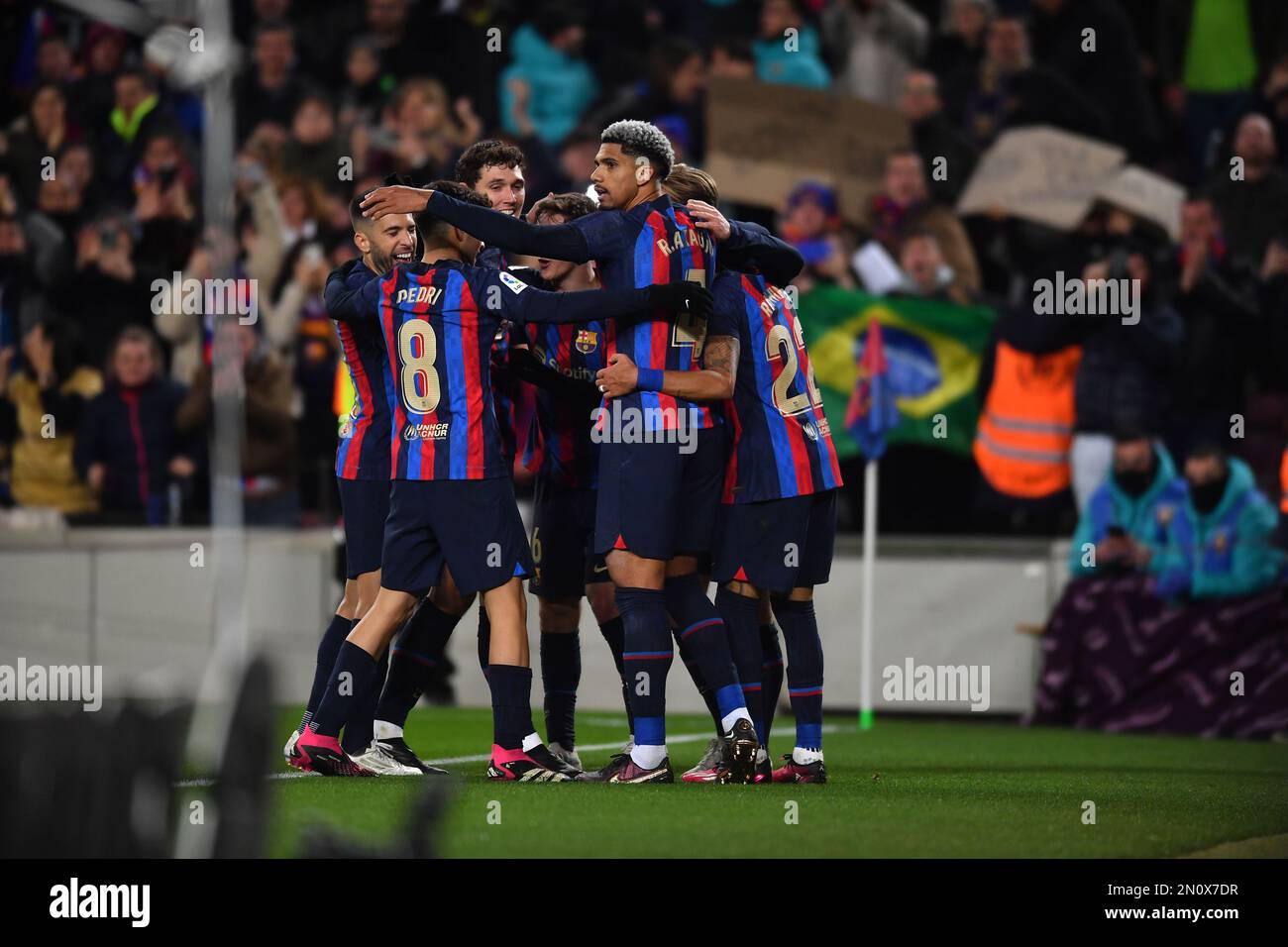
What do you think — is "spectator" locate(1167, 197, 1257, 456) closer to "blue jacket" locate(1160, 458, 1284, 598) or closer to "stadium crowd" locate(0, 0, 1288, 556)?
"stadium crowd" locate(0, 0, 1288, 556)

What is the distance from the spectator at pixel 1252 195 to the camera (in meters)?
11.8

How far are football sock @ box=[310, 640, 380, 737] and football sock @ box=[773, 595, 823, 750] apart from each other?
4.64ft

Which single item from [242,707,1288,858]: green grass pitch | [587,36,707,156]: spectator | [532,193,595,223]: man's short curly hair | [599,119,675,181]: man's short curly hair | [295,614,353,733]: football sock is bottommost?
[242,707,1288,858]: green grass pitch

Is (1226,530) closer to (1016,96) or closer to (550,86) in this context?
(1016,96)

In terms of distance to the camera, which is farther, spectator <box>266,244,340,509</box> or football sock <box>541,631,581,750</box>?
spectator <box>266,244,340,509</box>

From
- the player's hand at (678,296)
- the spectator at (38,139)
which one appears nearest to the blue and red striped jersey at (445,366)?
the player's hand at (678,296)

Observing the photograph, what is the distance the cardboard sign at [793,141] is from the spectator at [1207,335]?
80.6 inches

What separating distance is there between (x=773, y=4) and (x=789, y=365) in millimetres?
6742

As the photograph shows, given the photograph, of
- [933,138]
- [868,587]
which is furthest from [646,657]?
[933,138]

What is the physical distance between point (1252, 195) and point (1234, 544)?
88.7 inches

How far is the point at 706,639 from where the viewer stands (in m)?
6.96

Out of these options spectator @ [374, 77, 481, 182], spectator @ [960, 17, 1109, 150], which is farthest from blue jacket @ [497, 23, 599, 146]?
spectator @ [960, 17, 1109, 150]

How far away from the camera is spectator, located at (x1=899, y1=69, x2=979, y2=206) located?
12734mm
